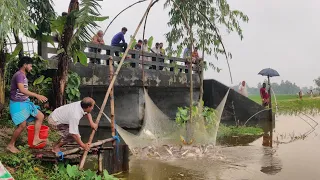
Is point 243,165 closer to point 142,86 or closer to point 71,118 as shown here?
point 71,118

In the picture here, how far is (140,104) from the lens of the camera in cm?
1289

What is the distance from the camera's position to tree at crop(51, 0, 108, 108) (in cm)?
723

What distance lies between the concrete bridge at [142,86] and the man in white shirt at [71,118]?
2.75 m

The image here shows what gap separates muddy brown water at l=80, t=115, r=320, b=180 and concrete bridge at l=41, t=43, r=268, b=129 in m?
1.96

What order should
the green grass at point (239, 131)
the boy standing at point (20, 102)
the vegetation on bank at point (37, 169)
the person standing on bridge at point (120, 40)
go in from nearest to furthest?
the vegetation on bank at point (37, 169) < the boy standing at point (20, 102) < the person standing on bridge at point (120, 40) < the green grass at point (239, 131)

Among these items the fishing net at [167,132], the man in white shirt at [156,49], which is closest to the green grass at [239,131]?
the fishing net at [167,132]

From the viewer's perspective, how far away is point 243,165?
25.6 ft

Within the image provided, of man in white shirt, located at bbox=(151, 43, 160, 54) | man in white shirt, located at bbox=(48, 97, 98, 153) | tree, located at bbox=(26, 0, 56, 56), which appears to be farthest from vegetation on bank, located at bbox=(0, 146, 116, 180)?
man in white shirt, located at bbox=(151, 43, 160, 54)

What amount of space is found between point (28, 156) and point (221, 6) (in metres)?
11.0

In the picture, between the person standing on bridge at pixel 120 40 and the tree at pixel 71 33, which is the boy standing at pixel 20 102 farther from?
the person standing on bridge at pixel 120 40

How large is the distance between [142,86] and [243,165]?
5620mm

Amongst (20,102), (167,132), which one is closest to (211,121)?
(167,132)

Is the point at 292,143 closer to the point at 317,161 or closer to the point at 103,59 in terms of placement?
the point at 317,161

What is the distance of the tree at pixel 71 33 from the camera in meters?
7.23
